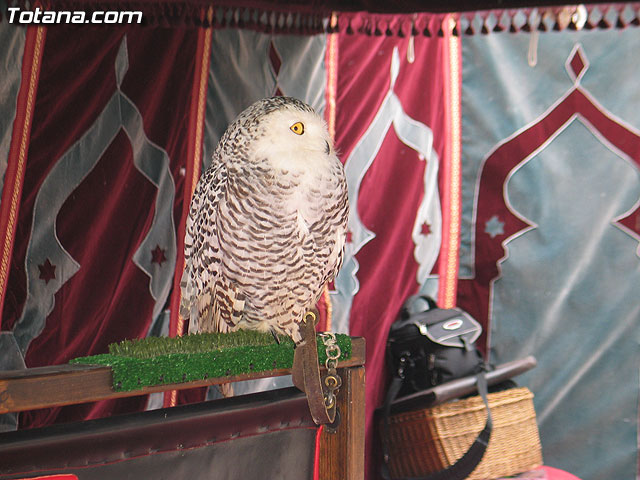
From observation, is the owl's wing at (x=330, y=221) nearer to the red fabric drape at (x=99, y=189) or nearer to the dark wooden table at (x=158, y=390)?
the dark wooden table at (x=158, y=390)

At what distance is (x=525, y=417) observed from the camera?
2135 millimetres

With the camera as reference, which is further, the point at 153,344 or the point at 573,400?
the point at 573,400

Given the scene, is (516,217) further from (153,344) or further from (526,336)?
(153,344)

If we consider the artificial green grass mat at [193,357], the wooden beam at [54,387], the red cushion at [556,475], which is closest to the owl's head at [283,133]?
the artificial green grass mat at [193,357]

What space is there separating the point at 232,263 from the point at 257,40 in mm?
1174

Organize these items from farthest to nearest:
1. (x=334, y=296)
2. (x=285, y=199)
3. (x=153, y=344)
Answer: (x=334, y=296), (x=285, y=199), (x=153, y=344)

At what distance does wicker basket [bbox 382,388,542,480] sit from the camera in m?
2.01

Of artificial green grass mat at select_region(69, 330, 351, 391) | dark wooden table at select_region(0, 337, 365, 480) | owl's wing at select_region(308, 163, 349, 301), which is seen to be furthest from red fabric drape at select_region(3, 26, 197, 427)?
dark wooden table at select_region(0, 337, 365, 480)

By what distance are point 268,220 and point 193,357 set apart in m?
0.39

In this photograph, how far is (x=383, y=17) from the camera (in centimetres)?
162

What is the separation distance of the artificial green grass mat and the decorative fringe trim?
0.79 metres

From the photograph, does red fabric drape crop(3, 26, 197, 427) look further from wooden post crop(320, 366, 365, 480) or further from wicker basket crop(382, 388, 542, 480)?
wooden post crop(320, 366, 365, 480)

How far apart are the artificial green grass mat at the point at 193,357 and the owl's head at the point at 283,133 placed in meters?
0.33

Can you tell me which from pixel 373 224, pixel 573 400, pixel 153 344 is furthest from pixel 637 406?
pixel 153 344
